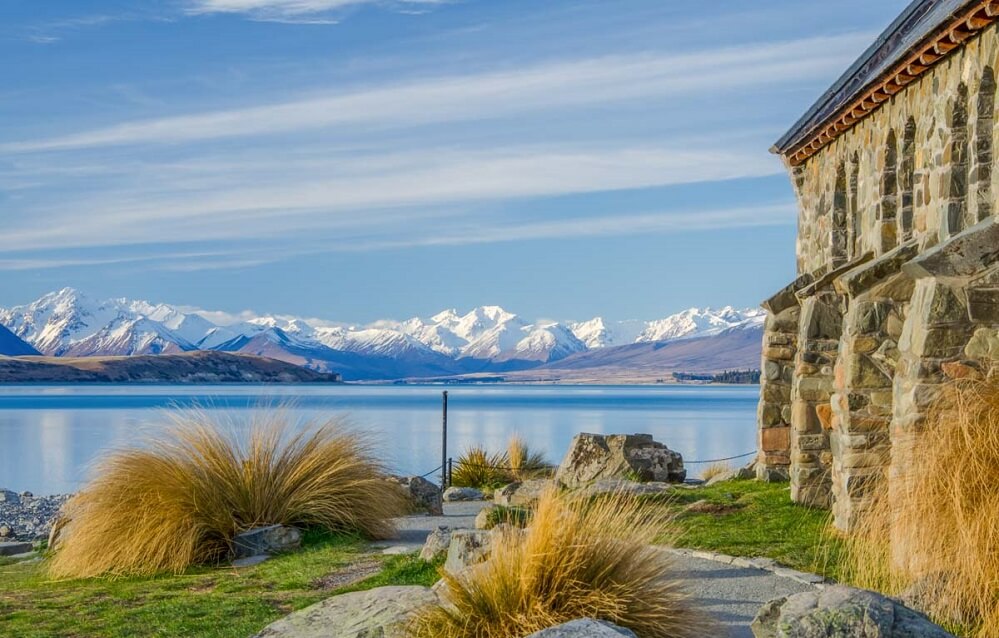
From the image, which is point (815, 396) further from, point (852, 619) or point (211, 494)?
point (852, 619)

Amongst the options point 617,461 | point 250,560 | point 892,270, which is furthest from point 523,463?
point 892,270

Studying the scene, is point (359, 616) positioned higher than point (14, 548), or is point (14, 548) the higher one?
point (359, 616)

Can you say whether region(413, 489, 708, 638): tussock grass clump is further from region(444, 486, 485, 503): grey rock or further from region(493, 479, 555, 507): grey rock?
region(444, 486, 485, 503): grey rock

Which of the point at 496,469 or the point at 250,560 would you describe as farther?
the point at 496,469

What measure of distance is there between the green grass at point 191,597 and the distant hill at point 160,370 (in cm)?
15904

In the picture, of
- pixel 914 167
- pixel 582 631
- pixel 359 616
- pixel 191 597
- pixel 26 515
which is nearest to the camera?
pixel 582 631

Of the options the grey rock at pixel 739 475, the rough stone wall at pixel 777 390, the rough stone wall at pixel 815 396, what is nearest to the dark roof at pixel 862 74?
the rough stone wall at pixel 815 396

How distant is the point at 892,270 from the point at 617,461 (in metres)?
8.08

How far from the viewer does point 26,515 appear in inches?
946

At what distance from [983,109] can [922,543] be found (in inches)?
249

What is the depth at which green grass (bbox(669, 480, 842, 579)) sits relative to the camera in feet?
35.3

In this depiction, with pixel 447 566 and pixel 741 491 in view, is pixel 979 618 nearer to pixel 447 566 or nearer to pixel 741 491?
pixel 447 566

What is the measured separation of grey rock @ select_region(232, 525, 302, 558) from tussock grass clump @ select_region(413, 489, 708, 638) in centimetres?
533

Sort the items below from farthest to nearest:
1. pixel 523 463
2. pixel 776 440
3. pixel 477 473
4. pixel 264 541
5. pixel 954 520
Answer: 1. pixel 523 463
2. pixel 477 473
3. pixel 776 440
4. pixel 264 541
5. pixel 954 520
